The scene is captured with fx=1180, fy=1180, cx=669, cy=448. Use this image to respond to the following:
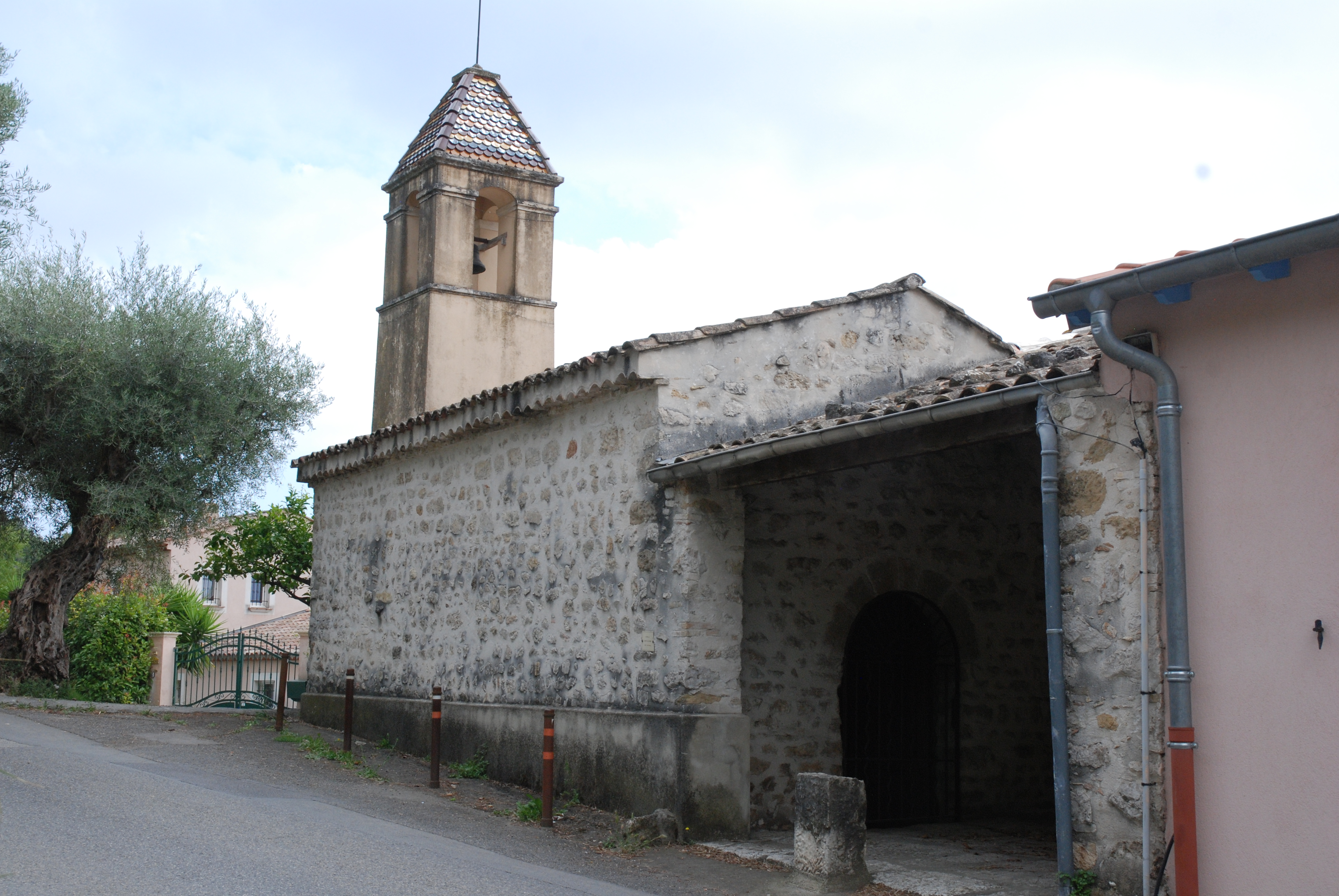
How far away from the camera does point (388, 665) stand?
12.6 m

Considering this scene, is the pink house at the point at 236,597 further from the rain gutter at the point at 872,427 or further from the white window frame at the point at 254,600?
the rain gutter at the point at 872,427

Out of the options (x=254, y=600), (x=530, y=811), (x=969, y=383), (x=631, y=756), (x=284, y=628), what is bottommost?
(x=530, y=811)

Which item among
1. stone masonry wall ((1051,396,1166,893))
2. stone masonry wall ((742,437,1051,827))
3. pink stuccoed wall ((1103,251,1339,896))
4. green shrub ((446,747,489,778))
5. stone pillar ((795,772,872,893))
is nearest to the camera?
pink stuccoed wall ((1103,251,1339,896))

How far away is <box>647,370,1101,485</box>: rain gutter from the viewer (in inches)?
248

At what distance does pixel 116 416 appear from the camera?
15305 millimetres

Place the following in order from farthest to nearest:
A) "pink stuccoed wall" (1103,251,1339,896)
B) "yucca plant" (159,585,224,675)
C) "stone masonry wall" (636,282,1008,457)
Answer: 1. "yucca plant" (159,585,224,675)
2. "stone masonry wall" (636,282,1008,457)
3. "pink stuccoed wall" (1103,251,1339,896)

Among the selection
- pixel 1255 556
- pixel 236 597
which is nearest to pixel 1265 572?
pixel 1255 556

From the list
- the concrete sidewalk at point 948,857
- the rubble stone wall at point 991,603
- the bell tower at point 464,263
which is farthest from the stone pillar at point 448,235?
the concrete sidewalk at point 948,857

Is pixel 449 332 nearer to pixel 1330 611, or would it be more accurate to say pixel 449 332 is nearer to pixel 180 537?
pixel 180 537

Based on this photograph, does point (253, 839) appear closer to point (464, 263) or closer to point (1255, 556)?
point (1255, 556)

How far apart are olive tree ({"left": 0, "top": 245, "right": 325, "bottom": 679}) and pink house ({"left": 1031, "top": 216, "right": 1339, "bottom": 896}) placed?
13.0 m

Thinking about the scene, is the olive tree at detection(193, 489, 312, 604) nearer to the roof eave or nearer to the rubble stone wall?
the rubble stone wall

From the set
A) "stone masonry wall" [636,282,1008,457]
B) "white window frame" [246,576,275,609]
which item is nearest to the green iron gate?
"stone masonry wall" [636,282,1008,457]

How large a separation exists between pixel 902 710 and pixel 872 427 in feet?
13.1
